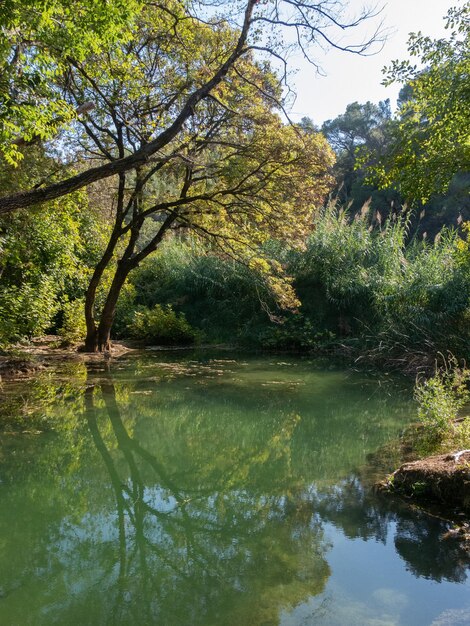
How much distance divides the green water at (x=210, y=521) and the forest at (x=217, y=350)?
23 mm

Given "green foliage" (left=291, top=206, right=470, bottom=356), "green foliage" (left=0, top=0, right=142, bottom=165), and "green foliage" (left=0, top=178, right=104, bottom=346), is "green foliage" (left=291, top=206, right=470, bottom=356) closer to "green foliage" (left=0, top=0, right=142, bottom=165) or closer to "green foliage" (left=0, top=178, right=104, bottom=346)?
"green foliage" (left=0, top=178, right=104, bottom=346)

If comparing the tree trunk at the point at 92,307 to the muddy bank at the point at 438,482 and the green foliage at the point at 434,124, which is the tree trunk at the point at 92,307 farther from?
the muddy bank at the point at 438,482

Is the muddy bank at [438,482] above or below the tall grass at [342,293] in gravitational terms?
below

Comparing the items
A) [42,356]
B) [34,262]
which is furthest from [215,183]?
[42,356]

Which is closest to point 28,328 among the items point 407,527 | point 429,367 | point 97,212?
point 97,212

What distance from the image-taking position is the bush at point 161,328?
1461cm

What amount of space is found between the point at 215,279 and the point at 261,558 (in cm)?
1315

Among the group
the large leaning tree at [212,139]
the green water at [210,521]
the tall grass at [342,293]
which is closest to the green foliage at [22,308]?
the large leaning tree at [212,139]

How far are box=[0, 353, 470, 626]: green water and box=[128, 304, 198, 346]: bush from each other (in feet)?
22.7

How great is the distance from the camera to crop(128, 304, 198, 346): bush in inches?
575

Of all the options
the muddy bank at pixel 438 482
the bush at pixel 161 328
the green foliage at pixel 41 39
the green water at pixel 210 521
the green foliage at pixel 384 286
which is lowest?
the green water at pixel 210 521

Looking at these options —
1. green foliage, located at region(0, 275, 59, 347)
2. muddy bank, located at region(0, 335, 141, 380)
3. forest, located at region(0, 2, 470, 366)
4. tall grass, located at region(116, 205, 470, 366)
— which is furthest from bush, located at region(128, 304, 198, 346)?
green foliage, located at region(0, 275, 59, 347)

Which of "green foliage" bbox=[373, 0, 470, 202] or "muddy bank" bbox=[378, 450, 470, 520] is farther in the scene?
"green foliage" bbox=[373, 0, 470, 202]

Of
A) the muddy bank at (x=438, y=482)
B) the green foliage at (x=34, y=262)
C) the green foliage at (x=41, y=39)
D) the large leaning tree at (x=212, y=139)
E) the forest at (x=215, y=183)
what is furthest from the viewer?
the green foliage at (x=34, y=262)
